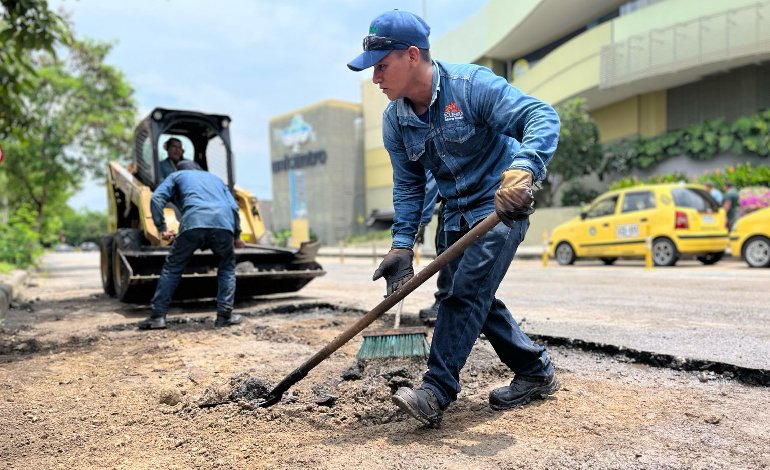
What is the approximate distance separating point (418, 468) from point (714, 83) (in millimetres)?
25927

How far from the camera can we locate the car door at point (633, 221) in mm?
12000

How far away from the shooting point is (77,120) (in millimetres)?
17844

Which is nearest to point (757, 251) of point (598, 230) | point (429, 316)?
point (598, 230)

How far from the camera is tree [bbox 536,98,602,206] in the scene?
79.3 ft

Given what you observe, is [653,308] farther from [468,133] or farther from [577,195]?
[577,195]

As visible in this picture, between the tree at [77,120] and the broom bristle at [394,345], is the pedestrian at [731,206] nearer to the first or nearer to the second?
the broom bristle at [394,345]

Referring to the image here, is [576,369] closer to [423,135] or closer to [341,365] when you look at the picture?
[341,365]

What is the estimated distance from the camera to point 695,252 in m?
11.6

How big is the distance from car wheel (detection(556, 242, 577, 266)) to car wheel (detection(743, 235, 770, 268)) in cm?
355

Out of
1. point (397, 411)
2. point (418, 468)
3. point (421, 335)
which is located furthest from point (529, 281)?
point (418, 468)

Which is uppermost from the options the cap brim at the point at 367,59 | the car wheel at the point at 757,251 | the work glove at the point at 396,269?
the cap brim at the point at 367,59

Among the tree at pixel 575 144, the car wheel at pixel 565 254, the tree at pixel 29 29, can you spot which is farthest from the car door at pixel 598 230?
the tree at pixel 575 144

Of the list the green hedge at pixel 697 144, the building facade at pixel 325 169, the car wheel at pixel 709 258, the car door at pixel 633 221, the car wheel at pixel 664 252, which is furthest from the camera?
the building facade at pixel 325 169

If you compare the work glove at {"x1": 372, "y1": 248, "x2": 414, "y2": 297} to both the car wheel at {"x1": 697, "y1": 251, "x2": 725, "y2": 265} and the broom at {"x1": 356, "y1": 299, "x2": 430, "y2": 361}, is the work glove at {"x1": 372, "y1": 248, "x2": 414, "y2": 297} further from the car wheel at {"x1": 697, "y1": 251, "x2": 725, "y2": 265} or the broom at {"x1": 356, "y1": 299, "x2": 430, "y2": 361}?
the car wheel at {"x1": 697, "y1": 251, "x2": 725, "y2": 265}
